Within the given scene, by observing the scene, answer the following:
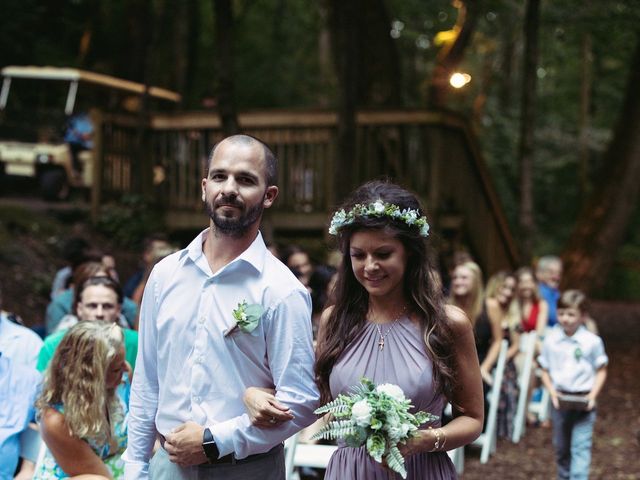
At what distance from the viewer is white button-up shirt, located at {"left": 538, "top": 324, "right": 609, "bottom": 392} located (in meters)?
8.19

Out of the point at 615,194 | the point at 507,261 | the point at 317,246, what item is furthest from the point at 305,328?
the point at 317,246

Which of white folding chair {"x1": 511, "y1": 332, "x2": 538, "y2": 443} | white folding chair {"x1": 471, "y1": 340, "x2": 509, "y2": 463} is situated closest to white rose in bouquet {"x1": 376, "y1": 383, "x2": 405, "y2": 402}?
white folding chair {"x1": 471, "y1": 340, "x2": 509, "y2": 463}

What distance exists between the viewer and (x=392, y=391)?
3646mm

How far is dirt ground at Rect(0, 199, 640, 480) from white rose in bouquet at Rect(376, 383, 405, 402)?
6.23 m

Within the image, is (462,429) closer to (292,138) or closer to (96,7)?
(292,138)

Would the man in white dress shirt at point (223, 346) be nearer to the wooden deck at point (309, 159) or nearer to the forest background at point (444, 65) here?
the forest background at point (444, 65)

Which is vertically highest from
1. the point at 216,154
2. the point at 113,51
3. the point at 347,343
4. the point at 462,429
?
the point at 113,51

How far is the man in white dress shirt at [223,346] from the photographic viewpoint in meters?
3.70

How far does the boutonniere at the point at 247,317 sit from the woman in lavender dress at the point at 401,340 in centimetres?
49

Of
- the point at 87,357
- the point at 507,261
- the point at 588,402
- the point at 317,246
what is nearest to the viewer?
the point at 87,357

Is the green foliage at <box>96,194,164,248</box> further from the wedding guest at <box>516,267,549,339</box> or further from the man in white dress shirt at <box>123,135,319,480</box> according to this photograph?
the man in white dress shirt at <box>123,135,319,480</box>

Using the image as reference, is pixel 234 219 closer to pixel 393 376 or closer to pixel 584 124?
pixel 393 376

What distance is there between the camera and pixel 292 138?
15977 millimetres

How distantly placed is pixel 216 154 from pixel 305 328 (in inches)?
29.8
